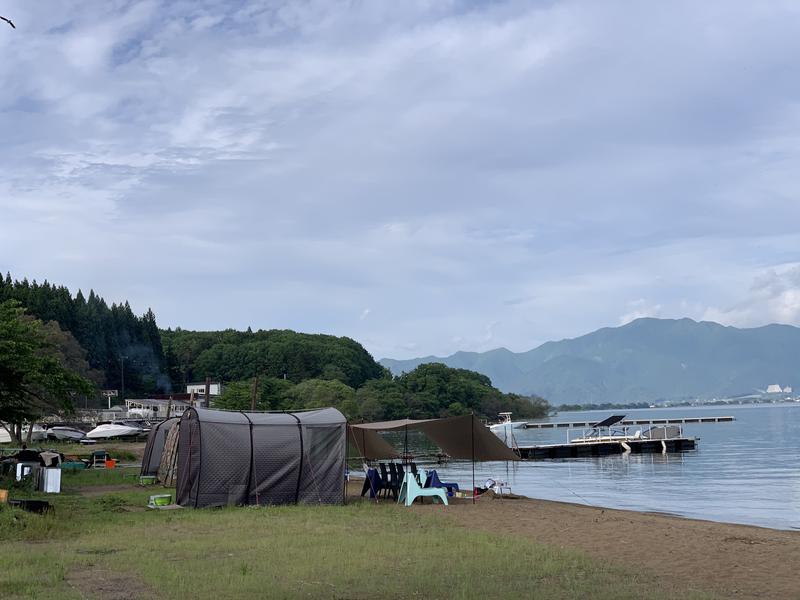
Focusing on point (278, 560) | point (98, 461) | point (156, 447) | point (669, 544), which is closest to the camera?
point (278, 560)

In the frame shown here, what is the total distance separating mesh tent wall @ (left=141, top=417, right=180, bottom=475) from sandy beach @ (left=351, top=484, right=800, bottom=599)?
12.5m

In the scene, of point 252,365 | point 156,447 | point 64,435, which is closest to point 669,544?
point 156,447

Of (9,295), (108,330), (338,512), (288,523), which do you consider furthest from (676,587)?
(108,330)

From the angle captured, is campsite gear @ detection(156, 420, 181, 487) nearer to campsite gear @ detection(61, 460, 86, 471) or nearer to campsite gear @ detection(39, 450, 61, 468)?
campsite gear @ detection(39, 450, 61, 468)

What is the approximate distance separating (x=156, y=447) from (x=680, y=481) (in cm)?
2320

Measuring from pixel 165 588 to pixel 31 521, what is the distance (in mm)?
5842

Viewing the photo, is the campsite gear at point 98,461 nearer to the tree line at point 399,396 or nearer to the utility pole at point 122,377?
the tree line at point 399,396

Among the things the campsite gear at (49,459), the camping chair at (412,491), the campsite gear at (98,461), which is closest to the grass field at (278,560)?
the camping chair at (412,491)

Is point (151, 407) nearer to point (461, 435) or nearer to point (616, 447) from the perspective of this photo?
point (616, 447)

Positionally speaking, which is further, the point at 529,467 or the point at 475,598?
the point at 529,467

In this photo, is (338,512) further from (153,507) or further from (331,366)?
(331,366)

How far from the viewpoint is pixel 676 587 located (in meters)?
10.5

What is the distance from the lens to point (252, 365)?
13488 cm

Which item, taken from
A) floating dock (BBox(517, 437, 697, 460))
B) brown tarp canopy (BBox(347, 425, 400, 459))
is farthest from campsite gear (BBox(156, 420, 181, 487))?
floating dock (BBox(517, 437, 697, 460))
